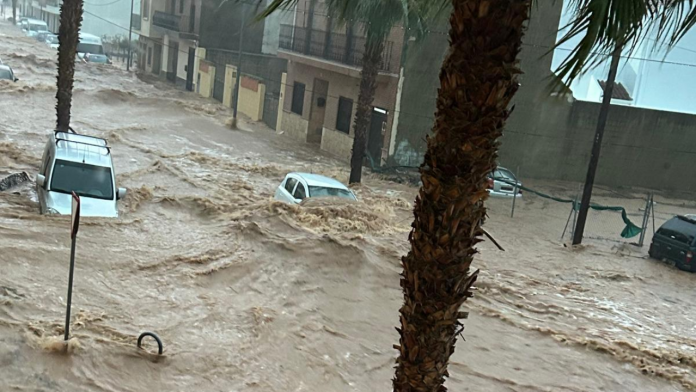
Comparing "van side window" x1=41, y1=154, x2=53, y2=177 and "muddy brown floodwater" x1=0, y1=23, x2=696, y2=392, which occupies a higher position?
"van side window" x1=41, y1=154, x2=53, y2=177

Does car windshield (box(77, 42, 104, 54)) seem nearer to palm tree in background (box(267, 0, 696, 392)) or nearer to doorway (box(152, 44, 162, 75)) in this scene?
doorway (box(152, 44, 162, 75))

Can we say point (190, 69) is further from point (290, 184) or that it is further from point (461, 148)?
point (461, 148)

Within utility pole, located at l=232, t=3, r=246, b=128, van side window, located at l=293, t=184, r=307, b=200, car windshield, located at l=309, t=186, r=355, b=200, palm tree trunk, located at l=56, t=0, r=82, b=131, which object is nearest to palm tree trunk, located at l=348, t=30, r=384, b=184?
car windshield, located at l=309, t=186, r=355, b=200

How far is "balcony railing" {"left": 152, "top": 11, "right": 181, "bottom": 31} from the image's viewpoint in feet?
149

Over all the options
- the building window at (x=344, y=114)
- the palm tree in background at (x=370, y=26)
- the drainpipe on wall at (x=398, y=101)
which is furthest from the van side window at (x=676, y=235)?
the building window at (x=344, y=114)

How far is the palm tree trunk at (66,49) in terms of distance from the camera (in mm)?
17078

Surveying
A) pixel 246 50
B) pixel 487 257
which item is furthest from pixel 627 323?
pixel 246 50

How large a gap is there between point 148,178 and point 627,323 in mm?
13497

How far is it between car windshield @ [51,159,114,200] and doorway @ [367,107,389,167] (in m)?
13.1

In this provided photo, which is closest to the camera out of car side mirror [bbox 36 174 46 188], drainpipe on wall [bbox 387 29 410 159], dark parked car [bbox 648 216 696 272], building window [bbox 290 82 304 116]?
car side mirror [bbox 36 174 46 188]

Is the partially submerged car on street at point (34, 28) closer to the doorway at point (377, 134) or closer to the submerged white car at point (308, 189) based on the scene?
the doorway at point (377, 134)

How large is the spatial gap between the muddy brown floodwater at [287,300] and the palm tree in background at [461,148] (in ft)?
14.5

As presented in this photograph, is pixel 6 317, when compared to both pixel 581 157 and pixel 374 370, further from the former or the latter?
pixel 581 157

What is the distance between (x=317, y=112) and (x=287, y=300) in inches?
767
